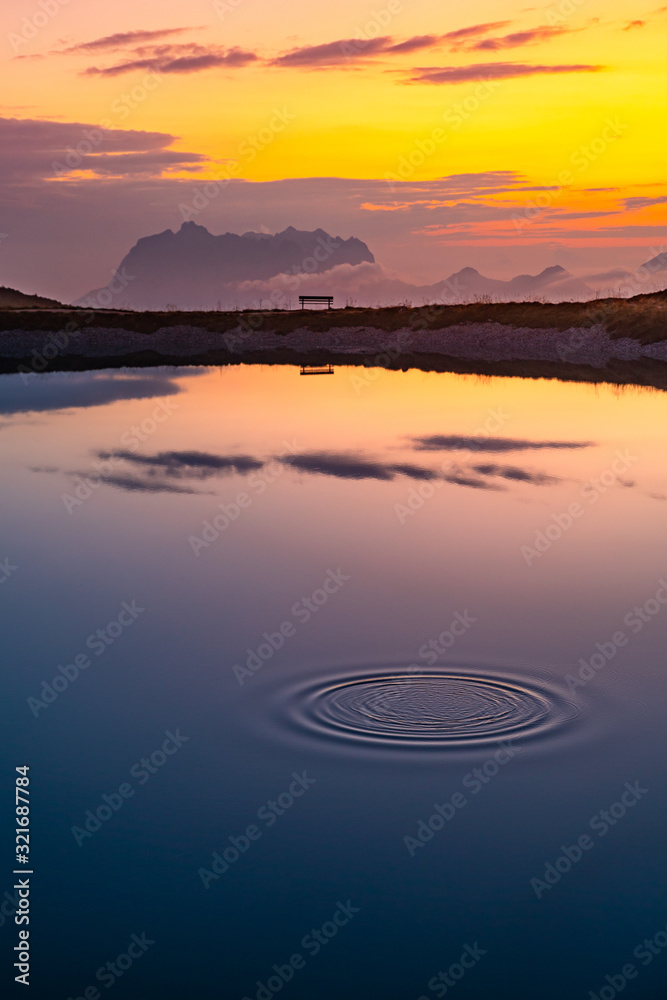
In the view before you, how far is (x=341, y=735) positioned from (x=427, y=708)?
97 centimetres

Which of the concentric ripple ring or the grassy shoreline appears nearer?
the concentric ripple ring

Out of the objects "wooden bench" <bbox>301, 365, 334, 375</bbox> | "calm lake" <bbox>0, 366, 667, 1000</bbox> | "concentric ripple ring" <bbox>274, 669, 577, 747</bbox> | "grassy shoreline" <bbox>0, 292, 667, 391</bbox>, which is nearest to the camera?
"calm lake" <bbox>0, 366, 667, 1000</bbox>

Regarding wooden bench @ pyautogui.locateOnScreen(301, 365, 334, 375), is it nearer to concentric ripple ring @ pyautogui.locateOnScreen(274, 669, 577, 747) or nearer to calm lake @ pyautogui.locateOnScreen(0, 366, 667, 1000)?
calm lake @ pyautogui.locateOnScreen(0, 366, 667, 1000)

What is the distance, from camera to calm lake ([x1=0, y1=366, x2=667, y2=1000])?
7203mm

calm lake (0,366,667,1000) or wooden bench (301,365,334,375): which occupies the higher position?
calm lake (0,366,667,1000)

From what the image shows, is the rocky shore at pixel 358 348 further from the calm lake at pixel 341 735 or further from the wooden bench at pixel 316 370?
the calm lake at pixel 341 735

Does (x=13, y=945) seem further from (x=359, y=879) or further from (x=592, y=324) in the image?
(x=592, y=324)

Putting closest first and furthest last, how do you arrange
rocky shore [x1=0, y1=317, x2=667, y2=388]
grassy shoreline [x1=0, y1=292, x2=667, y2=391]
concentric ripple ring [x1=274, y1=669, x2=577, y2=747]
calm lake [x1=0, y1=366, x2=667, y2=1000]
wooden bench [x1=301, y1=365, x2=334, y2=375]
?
calm lake [x1=0, y1=366, x2=667, y2=1000] < concentric ripple ring [x1=274, y1=669, x2=577, y2=747] < wooden bench [x1=301, y1=365, x2=334, y2=375] < grassy shoreline [x1=0, y1=292, x2=667, y2=391] < rocky shore [x1=0, y1=317, x2=667, y2=388]

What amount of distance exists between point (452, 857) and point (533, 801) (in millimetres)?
1025

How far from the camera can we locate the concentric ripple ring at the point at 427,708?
33.1 feet

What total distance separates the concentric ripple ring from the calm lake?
Answer: 0.03 m

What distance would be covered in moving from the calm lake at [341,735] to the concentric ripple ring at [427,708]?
34 mm

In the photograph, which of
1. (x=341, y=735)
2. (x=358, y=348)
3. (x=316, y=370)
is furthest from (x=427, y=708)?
(x=358, y=348)

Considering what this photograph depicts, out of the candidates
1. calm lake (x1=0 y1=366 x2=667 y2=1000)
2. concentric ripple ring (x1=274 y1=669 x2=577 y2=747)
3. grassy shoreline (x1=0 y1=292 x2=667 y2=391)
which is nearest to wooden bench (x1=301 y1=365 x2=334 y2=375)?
grassy shoreline (x1=0 y1=292 x2=667 y2=391)
